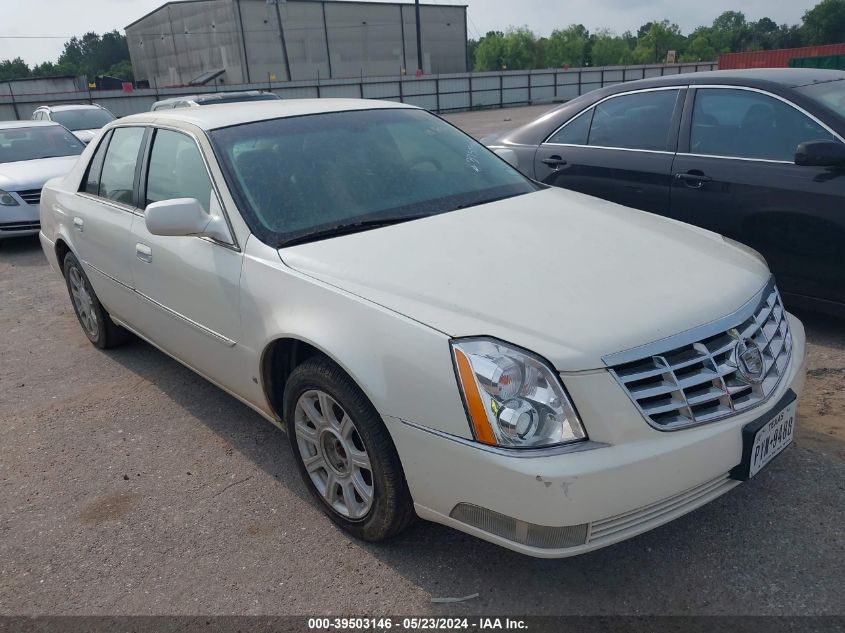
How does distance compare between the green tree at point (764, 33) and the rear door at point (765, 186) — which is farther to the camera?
the green tree at point (764, 33)

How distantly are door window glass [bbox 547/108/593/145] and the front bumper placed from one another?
3556 millimetres

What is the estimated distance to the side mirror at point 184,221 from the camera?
304cm

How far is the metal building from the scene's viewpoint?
64.2 meters

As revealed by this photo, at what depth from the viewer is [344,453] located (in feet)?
9.18

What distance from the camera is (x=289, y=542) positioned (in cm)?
288

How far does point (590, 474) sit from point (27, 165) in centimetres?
949

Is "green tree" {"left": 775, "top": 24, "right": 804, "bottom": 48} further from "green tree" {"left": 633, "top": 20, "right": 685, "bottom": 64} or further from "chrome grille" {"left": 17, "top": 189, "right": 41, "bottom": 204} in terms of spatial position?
"chrome grille" {"left": 17, "top": 189, "right": 41, "bottom": 204}

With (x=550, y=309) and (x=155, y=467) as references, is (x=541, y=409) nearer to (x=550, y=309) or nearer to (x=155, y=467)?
(x=550, y=309)

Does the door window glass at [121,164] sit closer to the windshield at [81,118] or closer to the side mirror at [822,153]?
the side mirror at [822,153]

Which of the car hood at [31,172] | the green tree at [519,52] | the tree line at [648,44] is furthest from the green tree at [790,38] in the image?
the car hood at [31,172]

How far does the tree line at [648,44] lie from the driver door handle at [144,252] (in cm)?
9183

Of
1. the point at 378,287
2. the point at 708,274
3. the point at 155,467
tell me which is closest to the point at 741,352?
the point at 708,274

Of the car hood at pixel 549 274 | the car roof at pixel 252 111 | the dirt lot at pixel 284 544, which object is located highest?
the car roof at pixel 252 111

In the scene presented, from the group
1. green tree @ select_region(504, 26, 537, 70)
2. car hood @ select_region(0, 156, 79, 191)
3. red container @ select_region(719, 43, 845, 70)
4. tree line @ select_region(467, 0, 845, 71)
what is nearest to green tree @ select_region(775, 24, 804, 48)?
tree line @ select_region(467, 0, 845, 71)
